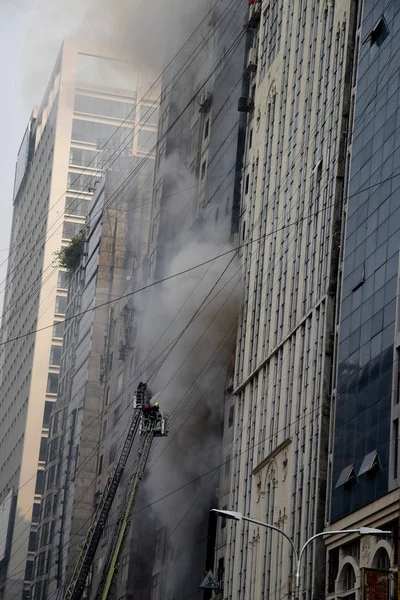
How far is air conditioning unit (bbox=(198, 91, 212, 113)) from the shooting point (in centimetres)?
10312

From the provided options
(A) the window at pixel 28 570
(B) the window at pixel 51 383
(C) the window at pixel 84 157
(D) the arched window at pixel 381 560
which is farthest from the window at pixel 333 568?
(C) the window at pixel 84 157

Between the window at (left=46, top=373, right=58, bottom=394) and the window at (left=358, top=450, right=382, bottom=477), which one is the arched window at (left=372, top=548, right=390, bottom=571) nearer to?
the window at (left=358, top=450, right=382, bottom=477)

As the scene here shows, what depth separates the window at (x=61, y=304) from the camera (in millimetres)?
171125

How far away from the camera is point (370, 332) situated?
59062mm

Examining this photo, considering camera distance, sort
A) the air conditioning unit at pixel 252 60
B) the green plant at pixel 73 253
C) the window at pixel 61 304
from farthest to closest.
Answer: the window at pixel 61 304, the green plant at pixel 73 253, the air conditioning unit at pixel 252 60

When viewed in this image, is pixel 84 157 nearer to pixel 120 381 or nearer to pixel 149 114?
pixel 149 114

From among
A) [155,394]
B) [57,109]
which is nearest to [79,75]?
[57,109]

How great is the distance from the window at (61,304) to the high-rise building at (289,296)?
85.7m

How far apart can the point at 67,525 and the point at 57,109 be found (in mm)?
72386

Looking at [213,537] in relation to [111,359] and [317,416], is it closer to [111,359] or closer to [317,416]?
[317,416]

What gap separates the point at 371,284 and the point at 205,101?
47.0 meters

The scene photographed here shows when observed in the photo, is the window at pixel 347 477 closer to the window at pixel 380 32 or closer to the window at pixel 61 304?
the window at pixel 380 32

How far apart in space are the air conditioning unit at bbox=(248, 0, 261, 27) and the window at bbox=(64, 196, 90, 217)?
83954 millimetres

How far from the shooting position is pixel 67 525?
410 feet
